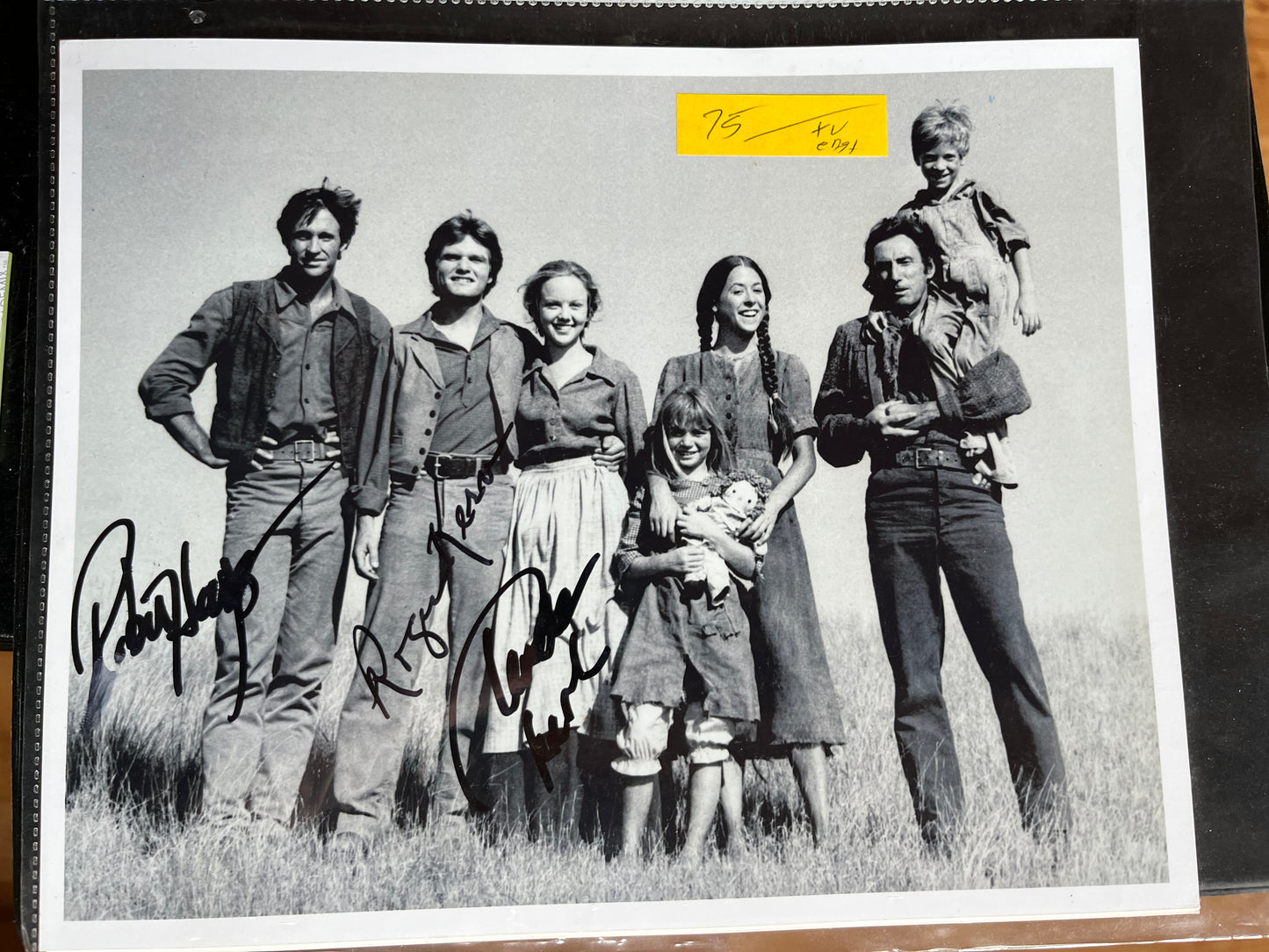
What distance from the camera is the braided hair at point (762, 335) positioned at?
2.78ft

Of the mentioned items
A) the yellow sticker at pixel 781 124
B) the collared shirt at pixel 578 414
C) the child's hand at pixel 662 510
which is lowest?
the child's hand at pixel 662 510

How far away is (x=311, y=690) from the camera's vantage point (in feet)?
2.66

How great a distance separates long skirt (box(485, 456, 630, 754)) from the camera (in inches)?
32.2

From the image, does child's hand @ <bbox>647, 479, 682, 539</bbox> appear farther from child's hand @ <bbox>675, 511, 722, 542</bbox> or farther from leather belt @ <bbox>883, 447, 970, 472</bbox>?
leather belt @ <bbox>883, 447, 970, 472</bbox>

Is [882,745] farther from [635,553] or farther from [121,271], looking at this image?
[121,271]

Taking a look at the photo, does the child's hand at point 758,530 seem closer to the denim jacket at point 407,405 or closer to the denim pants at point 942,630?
the denim pants at point 942,630

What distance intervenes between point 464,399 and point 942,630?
0.54 m

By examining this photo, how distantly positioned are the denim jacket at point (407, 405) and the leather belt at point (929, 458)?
39 centimetres

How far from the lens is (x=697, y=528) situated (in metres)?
0.83

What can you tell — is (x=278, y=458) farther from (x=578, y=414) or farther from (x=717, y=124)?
(x=717, y=124)

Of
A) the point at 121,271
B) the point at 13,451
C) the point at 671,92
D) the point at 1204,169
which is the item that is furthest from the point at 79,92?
the point at 1204,169

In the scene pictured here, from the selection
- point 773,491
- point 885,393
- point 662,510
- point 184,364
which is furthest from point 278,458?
point 885,393

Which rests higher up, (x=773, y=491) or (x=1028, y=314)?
(x=1028, y=314)
